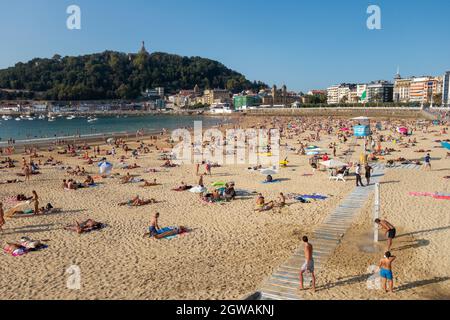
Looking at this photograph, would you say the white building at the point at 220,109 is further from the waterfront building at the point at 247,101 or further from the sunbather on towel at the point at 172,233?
the sunbather on towel at the point at 172,233

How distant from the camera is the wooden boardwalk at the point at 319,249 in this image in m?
6.18

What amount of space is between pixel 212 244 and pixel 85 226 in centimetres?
363

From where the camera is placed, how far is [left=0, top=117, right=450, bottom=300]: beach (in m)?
6.46

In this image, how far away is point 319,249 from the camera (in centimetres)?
800

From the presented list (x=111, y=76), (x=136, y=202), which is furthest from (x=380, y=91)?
(x=136, y=202)

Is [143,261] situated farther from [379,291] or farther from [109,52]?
[109,52]

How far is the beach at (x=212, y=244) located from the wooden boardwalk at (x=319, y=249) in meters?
0.20

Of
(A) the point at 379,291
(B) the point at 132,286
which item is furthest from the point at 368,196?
(B) the point at 132,286

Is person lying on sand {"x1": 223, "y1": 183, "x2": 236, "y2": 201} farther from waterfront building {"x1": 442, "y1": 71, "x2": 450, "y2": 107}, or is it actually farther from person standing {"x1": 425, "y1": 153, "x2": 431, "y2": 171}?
waterfront building {"x1": 442, "y1": 71, "x2": 450, "y2": 107}

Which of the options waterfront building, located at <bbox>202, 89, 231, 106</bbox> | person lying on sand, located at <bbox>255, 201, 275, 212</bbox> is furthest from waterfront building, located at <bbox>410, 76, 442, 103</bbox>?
person lying on sand, located at <bbox>255, 201, 275, 212</bbox>

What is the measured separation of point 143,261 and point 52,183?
10.4 meters

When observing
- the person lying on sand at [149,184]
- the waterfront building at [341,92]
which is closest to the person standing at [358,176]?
the person lying on sand at [149,184]

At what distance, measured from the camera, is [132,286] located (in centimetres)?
659

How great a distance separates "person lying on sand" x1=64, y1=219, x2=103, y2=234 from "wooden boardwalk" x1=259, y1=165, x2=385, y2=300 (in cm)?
534
